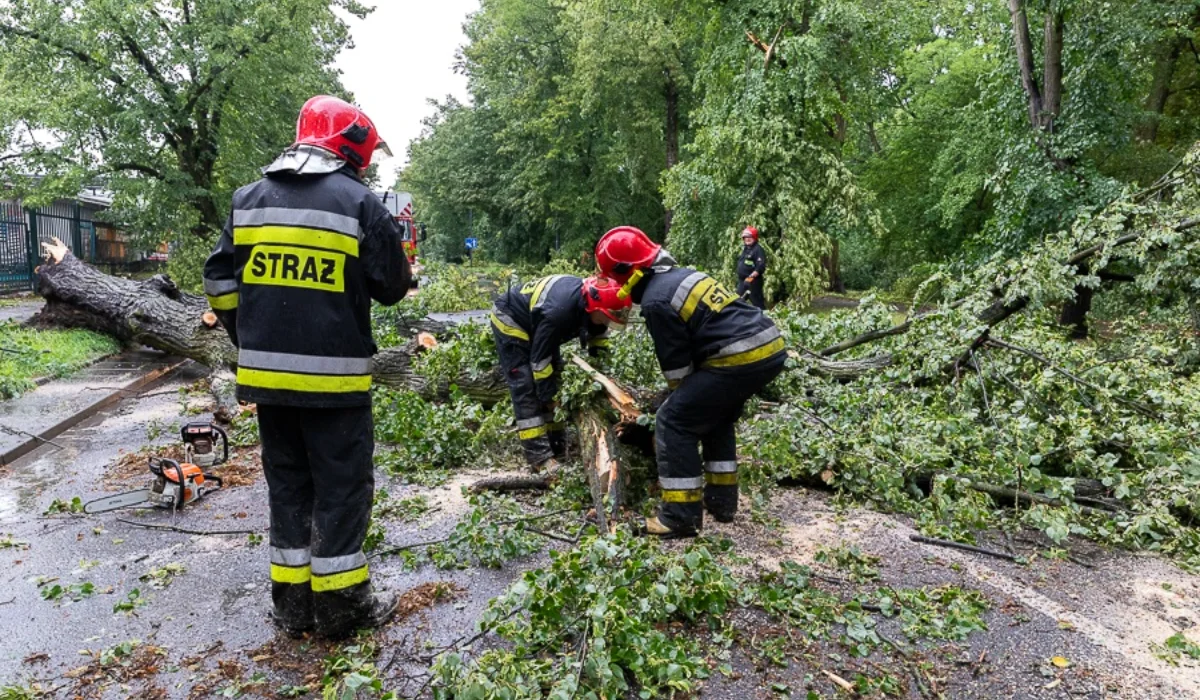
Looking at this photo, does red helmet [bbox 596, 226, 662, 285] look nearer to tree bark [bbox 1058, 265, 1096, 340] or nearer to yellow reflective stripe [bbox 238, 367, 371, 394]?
yellow reflective stripe [bbox 238, 367, 371, 394]

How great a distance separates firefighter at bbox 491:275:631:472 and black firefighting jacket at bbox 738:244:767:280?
6895 mm

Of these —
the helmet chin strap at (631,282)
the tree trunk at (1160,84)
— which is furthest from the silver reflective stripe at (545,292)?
the tree trunk at (1160,84)

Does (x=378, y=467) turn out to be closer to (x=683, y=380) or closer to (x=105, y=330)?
(x=683, y=380)

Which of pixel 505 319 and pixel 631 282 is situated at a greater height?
pixel 631 282

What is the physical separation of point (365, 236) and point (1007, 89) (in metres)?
10.8

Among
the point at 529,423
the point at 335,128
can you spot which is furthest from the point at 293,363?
the point at 529,423

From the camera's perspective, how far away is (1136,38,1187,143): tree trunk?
12.1 m

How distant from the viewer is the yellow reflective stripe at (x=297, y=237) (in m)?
2.49

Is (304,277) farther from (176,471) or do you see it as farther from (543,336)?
(543,336)

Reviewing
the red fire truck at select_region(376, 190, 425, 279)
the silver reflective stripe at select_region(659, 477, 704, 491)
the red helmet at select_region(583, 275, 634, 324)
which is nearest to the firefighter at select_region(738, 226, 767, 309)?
the red fire truck at select_region(376, 190, 425, 279)

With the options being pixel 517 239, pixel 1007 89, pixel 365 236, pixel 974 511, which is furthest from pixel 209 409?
pixel 517 239

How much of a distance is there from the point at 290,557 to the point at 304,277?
100cm

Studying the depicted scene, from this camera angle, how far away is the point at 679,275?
3.55m

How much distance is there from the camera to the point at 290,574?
2.63 metres
